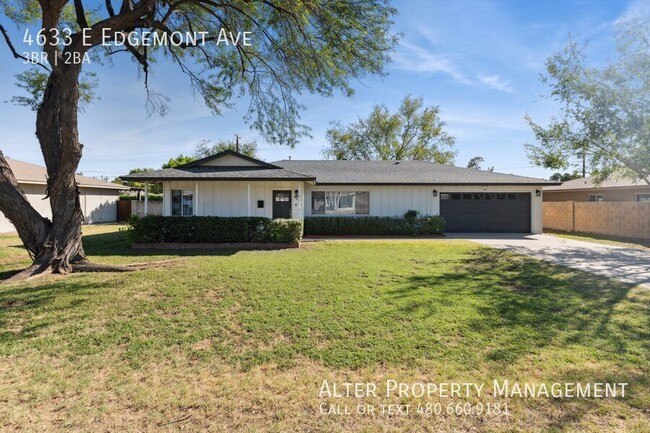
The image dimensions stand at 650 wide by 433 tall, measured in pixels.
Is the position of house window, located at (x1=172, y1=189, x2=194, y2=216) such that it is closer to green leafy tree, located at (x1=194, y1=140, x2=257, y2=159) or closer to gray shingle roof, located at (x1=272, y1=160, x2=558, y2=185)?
gray shingle roof, located at (x1=272, y1=160, x2=558, y2=185)

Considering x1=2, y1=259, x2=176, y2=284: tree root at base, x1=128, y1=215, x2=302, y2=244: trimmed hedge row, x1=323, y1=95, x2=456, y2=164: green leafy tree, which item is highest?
x1=323, y1=95, x2=456, y2=164: green leafy tree

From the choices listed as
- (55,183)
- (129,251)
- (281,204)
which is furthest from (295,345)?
(281,204)

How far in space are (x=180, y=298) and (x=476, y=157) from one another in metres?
70.6

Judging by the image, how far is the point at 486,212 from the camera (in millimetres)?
16484

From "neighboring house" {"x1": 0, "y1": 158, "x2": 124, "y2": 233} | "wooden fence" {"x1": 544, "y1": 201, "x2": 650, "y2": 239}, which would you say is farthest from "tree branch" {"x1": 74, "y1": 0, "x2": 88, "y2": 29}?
"wooden fence" {"x1": 544, "y1": 201, "x2": 650, "y2": 239}

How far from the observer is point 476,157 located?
66.2 metres

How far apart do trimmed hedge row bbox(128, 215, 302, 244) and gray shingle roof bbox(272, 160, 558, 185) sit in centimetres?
486

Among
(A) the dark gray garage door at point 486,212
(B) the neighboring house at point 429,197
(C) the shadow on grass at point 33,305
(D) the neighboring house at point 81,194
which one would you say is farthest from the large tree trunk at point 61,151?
(A) the dark gray garage door at point 486,212

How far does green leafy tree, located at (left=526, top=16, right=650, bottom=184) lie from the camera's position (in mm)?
12547

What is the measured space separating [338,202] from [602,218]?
43.4 feet

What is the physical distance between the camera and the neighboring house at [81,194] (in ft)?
55.9

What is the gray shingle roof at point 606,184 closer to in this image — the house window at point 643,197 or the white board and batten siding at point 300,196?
the house window at point 643,197

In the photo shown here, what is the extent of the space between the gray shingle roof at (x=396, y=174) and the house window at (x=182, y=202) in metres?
5.89

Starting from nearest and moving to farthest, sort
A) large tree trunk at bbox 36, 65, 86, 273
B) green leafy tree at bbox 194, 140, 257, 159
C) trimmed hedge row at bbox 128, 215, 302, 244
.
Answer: large tree trunk at bbox 36, 65, 86, 273, trimmed hedge row at bbox 128, 215, 302, 244, green leafy tree at bbox 194, 140, 257, 159
